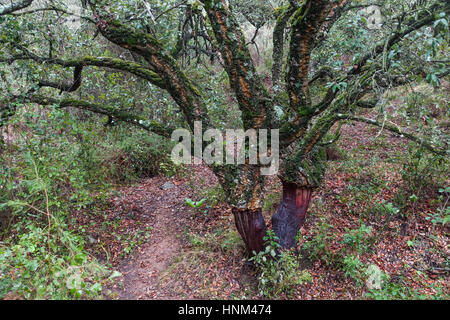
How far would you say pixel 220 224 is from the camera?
15.5 ft

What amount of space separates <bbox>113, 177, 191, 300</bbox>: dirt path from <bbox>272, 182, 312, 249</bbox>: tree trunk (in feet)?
5.47

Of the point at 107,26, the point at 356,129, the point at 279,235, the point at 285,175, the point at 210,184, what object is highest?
the point at 107,26

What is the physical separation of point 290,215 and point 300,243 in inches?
22.3

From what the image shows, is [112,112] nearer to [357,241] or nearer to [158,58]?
[158,58]

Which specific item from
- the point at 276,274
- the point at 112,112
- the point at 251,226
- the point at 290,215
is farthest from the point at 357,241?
the point at 112,112

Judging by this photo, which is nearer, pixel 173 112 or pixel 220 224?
pixel 220 224

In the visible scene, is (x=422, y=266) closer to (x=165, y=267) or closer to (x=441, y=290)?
(x=441, y=290)

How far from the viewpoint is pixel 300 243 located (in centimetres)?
416

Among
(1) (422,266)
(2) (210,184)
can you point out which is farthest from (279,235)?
(2) (210,184)

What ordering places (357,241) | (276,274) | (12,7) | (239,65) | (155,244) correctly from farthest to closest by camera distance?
(155,244), (357,241), (276,274), (239,65), (12,7)

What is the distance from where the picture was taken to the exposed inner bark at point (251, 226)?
136 inches

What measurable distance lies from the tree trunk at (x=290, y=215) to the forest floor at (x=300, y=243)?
346 millimetres

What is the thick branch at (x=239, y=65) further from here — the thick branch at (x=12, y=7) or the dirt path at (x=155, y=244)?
the dirt path at (x=155, y=244)
